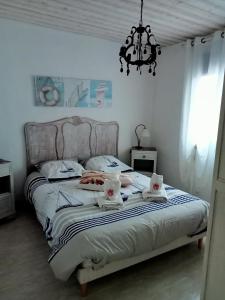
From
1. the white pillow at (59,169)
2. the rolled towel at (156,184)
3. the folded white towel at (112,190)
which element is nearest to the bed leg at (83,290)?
the folded white towel at (112,190)

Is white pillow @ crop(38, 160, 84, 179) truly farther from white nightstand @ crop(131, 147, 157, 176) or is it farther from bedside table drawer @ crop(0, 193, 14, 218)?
white nightstand @ crop(131, 147, 157, 176)

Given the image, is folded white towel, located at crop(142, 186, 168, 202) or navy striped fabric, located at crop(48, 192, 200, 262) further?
folded white towel, located at crop(142, 186, 168, 202)

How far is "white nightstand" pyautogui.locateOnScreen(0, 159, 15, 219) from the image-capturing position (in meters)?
2.79

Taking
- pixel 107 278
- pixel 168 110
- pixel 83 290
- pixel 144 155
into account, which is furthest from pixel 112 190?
pixel 168 110

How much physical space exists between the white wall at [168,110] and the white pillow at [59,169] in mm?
1650

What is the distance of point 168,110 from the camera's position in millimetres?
3912

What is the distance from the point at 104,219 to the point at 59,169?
133 centimetres

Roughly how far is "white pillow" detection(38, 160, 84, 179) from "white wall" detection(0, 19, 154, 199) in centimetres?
40

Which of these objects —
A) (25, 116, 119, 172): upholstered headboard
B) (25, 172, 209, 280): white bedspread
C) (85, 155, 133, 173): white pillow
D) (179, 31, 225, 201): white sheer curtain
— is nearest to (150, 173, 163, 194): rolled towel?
(25, 172, 209, 280): white bedspread

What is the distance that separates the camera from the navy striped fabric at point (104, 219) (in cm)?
181

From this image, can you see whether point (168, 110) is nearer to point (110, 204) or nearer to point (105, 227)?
point (110, 204)

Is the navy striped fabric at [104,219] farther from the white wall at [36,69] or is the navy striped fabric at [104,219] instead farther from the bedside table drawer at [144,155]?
the white wall at [36,69]

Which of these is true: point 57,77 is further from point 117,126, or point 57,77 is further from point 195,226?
point 195,226

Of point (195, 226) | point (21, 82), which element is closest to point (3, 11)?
point (21, 82)
